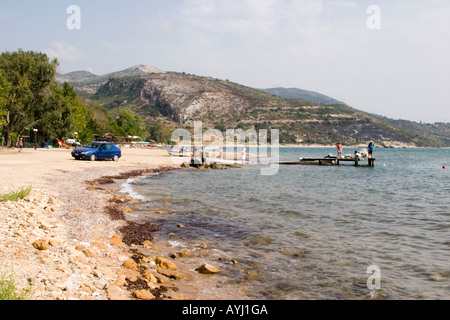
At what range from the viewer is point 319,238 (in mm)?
10328

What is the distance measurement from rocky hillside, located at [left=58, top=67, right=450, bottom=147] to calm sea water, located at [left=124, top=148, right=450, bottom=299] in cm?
12185

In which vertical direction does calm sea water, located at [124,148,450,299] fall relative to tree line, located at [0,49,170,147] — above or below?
below

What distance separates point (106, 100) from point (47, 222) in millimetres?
187351

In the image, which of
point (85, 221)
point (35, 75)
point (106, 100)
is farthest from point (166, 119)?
point (85, 221)

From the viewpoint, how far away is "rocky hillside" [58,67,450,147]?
144 m

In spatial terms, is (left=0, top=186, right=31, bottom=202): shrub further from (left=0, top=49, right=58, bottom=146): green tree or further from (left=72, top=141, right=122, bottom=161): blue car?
(left=0, top=49, right=58, bottom=146): green tree

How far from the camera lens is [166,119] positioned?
550 ft

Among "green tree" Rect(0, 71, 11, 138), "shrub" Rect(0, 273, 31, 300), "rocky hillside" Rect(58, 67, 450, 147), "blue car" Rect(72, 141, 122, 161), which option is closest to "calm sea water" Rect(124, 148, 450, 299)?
"shrub" Rect(0, 273, 31, 300)

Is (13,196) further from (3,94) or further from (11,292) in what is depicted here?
(3,94)

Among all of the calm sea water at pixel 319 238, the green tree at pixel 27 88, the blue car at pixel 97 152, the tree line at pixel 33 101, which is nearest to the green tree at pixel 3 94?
the tree line at pixel 33 101

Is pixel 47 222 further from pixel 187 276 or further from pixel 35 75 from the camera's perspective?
pixel 35 75

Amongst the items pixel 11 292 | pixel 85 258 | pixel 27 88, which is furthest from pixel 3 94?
pixel 11 292

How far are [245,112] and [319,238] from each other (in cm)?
14601

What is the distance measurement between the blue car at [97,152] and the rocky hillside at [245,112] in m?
106
